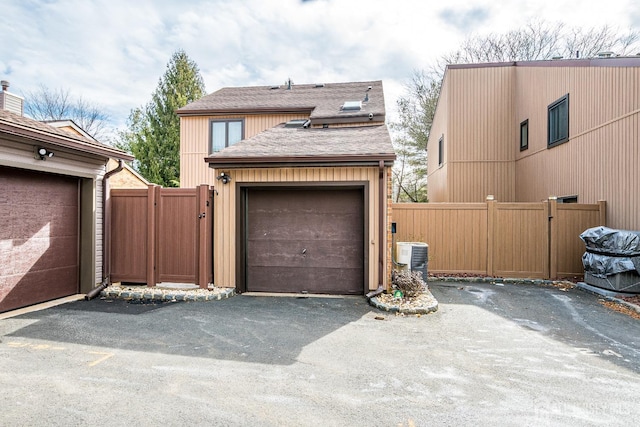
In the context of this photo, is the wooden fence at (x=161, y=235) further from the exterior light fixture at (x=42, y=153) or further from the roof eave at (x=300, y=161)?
the exterior light fixture at (x=42, y=153)

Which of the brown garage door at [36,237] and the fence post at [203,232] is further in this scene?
the fence post at [203,232]

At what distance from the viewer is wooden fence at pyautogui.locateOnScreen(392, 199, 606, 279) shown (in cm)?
905

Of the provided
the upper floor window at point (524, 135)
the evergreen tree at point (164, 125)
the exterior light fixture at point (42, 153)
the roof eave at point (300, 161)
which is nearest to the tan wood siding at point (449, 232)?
the roof eave at point (300, 161)

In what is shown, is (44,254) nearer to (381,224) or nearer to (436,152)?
(381,224)

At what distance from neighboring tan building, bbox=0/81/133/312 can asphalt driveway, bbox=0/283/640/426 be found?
83cm

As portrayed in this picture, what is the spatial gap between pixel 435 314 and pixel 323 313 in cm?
191

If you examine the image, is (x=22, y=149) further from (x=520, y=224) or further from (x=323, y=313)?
(x=520, y=224)

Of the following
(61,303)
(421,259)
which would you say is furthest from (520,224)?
(61,303)

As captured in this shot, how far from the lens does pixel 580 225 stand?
8.98m

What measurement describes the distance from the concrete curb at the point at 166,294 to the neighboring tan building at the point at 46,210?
611 millimetres

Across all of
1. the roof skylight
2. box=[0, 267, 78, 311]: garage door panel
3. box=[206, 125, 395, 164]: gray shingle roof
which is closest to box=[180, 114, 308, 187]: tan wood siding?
the roof skylight

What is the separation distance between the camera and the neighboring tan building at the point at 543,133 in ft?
26.6

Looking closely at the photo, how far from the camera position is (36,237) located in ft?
21.0

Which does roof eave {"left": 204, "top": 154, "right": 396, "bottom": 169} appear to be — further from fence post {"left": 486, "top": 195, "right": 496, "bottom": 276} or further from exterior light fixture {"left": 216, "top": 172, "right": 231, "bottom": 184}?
fence post {"left": 486, "top": 195, "right": 496, "bottom": 276}
